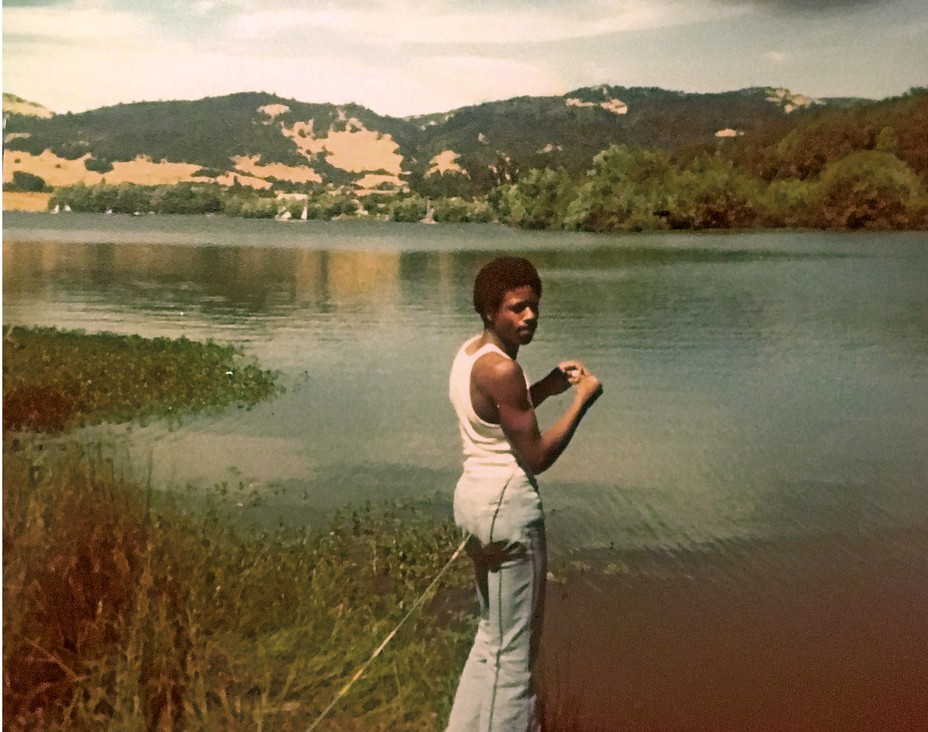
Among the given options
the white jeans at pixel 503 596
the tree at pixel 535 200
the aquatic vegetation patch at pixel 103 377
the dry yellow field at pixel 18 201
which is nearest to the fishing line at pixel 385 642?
the white jeans at pixel 503 596

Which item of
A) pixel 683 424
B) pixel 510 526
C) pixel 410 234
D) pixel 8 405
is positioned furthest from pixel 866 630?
pixel 8 405

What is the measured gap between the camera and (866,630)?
2.01m

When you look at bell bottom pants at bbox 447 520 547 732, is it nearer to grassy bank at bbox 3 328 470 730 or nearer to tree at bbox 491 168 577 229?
grassy bank at bbox 3 328 470 730

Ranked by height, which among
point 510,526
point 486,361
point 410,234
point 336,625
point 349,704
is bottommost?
point 349,704

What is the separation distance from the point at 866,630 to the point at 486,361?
112cm

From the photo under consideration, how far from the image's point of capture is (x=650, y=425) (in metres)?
2.19

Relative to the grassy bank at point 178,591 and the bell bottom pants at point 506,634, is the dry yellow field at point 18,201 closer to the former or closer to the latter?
the grassy bank at point 178,591

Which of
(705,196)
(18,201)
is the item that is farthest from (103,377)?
(705,196)

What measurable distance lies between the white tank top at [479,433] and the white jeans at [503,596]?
29mm

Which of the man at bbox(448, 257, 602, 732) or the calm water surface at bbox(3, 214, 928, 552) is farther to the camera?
the calm water surface at bbox(3, 214, 928, 552)

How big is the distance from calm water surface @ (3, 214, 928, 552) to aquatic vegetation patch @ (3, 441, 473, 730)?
0.37 ft

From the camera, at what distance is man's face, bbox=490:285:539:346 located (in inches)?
68.9

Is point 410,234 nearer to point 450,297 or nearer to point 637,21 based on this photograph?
point 450,297

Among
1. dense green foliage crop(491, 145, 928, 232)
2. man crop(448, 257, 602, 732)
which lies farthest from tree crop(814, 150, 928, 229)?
man crop(448, 257, 602, 732)
